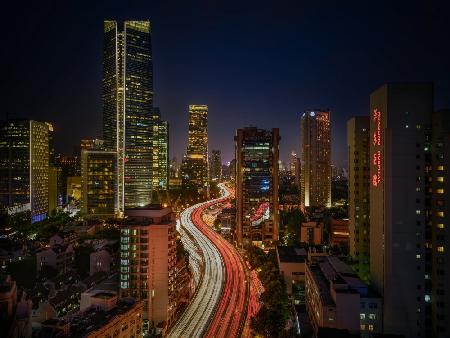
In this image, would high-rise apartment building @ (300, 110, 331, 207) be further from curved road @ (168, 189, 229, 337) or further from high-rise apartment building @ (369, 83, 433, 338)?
high-rise apartment building @ (369, 83, 433, 338)

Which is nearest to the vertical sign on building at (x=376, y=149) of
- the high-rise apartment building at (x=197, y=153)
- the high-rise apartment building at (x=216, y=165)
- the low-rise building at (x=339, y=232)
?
the low-rise building at (x=339, y=232)

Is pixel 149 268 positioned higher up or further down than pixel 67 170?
further down

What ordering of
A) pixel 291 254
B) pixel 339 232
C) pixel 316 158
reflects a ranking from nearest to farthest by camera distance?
pixel 291 254 < pixel 339 232 < pixel 316 158

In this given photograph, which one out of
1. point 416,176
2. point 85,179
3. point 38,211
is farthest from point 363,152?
point 38,211

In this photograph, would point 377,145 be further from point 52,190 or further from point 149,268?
point 52,190

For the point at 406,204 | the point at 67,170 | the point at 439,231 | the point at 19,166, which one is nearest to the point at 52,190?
the point at 19,166

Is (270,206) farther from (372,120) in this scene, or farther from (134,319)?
(134,319)

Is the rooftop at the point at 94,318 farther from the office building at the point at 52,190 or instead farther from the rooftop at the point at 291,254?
the office building at the point at 52,190
